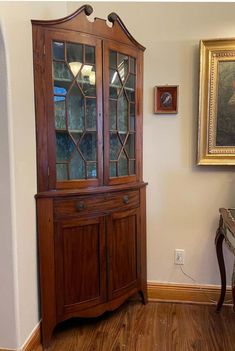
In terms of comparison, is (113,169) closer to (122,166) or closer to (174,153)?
(122,166)

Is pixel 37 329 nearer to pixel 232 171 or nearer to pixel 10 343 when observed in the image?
pixel 10 343

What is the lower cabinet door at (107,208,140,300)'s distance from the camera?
2.00 metres

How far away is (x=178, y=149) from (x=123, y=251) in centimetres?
86

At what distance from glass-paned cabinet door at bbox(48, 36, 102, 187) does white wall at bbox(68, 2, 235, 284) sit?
0.53 meters

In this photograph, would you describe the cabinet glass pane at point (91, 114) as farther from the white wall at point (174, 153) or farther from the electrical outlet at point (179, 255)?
the electrical outlet at point (179, 255)

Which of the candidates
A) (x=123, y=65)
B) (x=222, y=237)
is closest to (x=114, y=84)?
(x=123, y=65)

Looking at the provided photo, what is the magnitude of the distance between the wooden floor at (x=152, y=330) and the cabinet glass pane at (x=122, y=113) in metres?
1.03

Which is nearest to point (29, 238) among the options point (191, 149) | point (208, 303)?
point (191, 149)

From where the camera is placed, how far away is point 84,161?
187cm

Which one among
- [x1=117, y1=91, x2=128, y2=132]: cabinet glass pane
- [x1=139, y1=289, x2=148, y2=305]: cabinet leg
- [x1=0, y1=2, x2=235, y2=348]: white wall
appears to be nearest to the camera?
[x1=117, y1=91, x2=128, y2=132]: cabinet glass pane

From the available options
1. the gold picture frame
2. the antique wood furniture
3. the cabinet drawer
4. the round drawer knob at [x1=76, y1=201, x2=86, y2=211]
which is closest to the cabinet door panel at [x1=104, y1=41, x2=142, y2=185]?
the cabinet drawer

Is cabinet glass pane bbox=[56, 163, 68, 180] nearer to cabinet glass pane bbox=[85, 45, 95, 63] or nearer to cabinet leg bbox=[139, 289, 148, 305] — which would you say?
cabinet glass pane bbox=[85, 45, 95, 63]

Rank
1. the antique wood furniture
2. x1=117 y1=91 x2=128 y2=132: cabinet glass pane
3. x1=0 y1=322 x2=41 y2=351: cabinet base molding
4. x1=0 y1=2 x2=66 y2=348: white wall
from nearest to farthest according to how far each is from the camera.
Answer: x1=0 y1=2 x2=66 y2=348: white wall < x1=0 y1=322 x2=41 y2=351: cabinet base molding < the antique wood furniture < x1=117 y1=91 x2=128 y2=132: cabinet glass pane

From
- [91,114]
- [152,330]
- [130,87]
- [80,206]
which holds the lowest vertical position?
[152,330]
